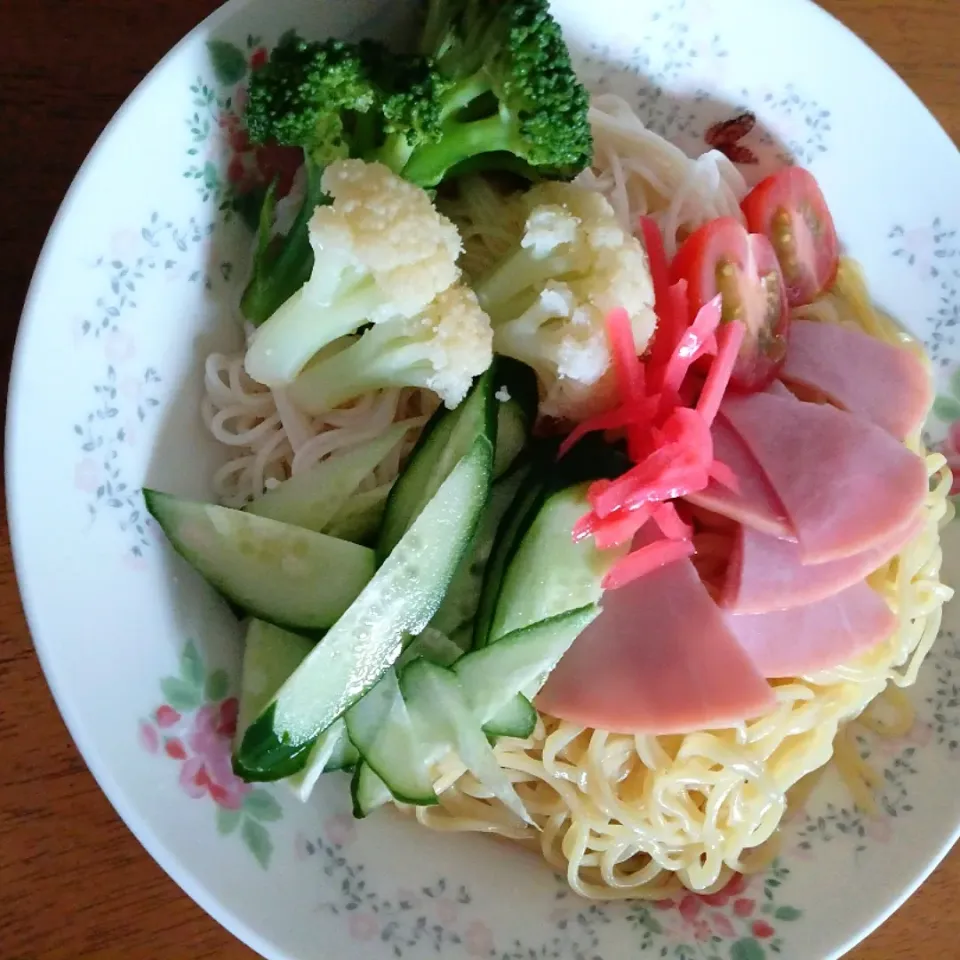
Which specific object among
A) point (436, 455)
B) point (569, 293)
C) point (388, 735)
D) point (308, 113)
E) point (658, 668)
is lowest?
point (388, 735)

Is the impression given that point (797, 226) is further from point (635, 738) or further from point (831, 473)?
point (635, 738)

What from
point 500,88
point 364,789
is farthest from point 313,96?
point 364,789

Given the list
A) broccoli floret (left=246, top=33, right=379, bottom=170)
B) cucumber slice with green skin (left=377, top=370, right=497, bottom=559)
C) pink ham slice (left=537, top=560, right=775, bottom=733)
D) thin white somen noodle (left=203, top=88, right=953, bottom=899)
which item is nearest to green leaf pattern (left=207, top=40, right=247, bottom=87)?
broccoli floret (left=246, top=33, right=379, bottom=170)

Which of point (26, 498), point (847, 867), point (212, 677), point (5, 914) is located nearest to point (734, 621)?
point (847, 867)

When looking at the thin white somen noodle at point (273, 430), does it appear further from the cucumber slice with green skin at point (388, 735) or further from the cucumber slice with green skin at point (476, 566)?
the cucumber slice with green skin at point (388, 735)

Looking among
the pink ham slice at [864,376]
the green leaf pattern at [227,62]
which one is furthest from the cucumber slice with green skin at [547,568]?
the green leaf pattern at [227,62]

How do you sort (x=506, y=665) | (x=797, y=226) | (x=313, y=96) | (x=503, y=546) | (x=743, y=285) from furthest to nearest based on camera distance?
(x=797, y=226)
(x=743, y=285)
(x=503, y=546)
(x=506, y=665)
(x=313, y=96)

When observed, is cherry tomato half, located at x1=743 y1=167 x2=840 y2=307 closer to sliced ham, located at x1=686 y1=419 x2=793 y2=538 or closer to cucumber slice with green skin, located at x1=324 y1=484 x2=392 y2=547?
sliced ham, located at x1=686 y1=419 x2=793 y2=538
